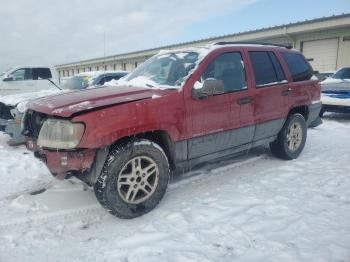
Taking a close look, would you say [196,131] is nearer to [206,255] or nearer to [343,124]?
[206,255]

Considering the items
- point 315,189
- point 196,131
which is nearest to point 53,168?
point 196,131

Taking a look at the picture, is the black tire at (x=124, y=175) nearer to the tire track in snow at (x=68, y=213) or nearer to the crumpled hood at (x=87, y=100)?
the tire track in snow at (x=68, y=213)

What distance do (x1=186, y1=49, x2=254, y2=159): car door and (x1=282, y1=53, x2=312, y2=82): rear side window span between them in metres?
1.33

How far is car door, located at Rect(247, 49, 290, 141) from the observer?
4699 millimetres

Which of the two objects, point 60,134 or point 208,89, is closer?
point 60,134

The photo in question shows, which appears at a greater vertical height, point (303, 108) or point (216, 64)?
point (216, 64)

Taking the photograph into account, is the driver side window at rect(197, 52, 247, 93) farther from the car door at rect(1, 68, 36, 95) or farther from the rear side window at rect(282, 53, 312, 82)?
the car door at rect(1, 68, 36, 95)

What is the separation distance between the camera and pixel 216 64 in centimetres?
421

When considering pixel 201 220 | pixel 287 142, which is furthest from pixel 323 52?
pixel 201 220

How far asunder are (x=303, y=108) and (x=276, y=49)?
1200 mm

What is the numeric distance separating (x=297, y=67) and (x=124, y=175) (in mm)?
3755

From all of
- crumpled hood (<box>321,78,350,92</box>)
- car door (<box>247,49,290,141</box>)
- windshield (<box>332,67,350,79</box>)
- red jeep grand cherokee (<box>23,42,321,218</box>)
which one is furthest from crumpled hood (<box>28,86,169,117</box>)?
windshield (<box>332,67,350,79</box>)

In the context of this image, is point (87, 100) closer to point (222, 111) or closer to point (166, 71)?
point (166, 71)

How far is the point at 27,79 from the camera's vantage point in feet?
36.5
